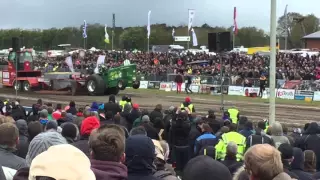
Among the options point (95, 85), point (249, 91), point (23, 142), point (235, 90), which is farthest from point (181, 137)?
point (235, 90)

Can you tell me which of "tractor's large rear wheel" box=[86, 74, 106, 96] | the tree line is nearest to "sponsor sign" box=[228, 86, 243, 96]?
"tractor's large rear wheel" box=[86, 74, 106, 96]

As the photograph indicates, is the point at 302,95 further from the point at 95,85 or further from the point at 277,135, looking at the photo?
the point at 277,135

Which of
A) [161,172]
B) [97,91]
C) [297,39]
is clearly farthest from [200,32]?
[161,172]

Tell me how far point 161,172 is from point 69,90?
26.0 m

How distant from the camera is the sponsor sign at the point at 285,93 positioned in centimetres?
3003

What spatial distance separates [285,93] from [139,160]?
27.5m

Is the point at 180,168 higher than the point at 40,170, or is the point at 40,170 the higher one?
the point at 40,170

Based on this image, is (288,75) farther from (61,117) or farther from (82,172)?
(82,172)

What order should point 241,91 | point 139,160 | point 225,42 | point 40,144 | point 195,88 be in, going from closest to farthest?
point 139,160 → point 40,144 → point 225,42 → point 241,91 → point 195,88

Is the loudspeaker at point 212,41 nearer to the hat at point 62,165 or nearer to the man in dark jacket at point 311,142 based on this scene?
the man in dark jacket at point 311,142

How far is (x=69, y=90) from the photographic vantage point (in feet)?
98.2

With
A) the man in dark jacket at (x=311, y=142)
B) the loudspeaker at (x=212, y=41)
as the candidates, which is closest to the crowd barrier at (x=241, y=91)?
the loudspeaker at (x=212, y=41)

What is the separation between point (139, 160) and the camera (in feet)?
13.1

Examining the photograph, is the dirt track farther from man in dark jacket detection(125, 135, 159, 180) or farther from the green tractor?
man in dark jacket detection(125, 135, 159, 180)
